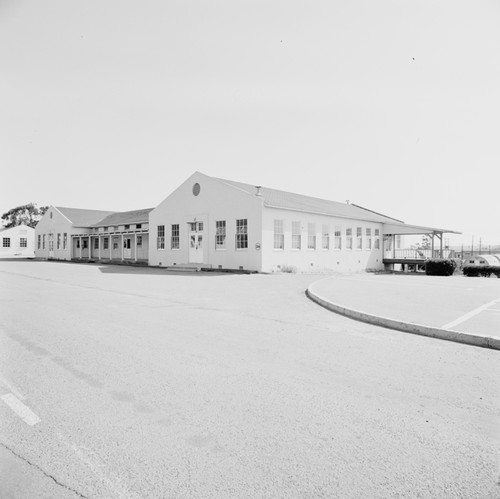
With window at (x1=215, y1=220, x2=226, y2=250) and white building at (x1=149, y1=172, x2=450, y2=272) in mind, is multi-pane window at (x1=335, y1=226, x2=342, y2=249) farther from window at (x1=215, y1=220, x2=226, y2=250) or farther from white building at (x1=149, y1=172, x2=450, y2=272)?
window at (x1=215, y1=220, x2=226, y2=250)

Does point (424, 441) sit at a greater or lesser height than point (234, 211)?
lesser

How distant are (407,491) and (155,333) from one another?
16.7 ft

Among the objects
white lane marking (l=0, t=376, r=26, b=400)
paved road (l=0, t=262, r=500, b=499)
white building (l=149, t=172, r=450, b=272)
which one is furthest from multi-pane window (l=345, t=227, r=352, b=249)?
white lane marking (l=0, t=376, r=26, b=400)

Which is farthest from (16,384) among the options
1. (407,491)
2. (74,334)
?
(407,491)

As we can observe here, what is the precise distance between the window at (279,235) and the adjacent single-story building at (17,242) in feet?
166

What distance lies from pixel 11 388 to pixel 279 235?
789 inches

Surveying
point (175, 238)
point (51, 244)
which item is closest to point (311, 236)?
point (175, 238)

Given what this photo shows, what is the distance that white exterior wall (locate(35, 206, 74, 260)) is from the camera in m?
42.9

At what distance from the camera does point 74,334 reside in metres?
6.69

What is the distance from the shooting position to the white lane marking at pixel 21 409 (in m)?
3.46

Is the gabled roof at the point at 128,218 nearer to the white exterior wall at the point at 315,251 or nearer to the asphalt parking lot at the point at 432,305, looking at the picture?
the white exterior wall at the point at 315,251

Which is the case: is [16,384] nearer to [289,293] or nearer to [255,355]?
[255,355]

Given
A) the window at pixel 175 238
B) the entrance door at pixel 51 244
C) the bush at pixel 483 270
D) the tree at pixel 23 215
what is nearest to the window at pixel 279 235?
the window at pixel 175 238

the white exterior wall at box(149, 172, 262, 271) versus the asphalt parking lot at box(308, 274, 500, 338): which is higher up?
the white exterior wall at box(149, 172, 262, 271)
